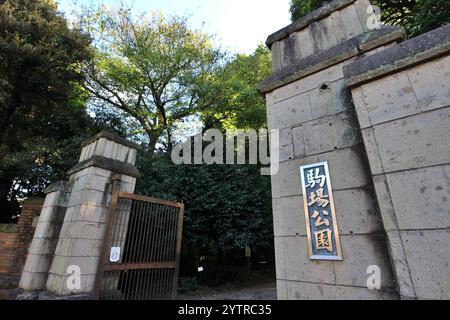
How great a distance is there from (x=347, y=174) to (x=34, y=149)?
30.9 ft

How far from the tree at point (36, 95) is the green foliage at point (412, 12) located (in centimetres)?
935

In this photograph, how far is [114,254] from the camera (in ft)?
12.9

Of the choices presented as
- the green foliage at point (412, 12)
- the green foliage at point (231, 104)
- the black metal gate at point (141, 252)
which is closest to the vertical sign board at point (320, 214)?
the black metal gate at point (141, 252)

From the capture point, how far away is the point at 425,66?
2219 millimetres

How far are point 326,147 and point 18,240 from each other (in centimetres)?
657

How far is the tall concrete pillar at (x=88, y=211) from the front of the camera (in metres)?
3.57

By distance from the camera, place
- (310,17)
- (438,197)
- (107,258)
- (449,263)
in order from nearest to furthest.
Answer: (449,263), (438,197), (310,17), (107,258)

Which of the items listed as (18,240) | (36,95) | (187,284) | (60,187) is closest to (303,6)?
(60,187)

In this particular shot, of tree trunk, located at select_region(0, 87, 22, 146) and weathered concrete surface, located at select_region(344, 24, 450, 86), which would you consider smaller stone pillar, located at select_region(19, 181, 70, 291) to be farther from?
tree trunk, located at select_region(0, 87, 22, 146)

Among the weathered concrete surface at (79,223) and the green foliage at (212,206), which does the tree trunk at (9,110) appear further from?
the weathered concrete surface at (79,223)

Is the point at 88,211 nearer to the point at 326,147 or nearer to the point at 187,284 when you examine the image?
the point at 326,147

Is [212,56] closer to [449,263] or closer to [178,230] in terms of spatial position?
[178,230]
